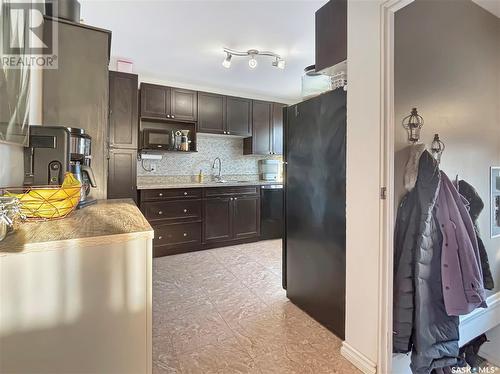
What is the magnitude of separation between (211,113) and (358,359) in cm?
347

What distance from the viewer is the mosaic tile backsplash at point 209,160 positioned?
13.1 feet

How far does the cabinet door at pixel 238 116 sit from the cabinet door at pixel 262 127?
0.11 meters

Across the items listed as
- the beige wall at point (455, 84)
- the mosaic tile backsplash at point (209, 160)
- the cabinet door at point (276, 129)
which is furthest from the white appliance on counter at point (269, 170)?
the beige wall at point (455, 84)

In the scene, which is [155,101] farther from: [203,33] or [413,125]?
[413,125]

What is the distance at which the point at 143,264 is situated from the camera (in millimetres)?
902

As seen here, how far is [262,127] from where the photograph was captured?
14.4 ft

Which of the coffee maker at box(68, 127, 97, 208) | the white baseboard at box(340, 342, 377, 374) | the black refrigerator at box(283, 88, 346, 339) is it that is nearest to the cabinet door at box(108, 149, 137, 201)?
the coffee maker at box(68, 127, 97, 208)

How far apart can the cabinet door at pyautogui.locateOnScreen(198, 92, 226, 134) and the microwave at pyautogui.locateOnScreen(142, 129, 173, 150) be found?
49cm

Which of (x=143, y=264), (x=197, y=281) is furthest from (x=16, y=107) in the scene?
(x=197, y=281)

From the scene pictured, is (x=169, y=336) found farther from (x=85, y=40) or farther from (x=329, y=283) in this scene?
(x=85, y=40)

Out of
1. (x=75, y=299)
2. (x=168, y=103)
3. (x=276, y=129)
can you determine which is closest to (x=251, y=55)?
(x=168, y=103)

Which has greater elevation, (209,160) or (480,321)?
(209,160)

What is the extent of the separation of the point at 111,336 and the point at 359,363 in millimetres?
1339

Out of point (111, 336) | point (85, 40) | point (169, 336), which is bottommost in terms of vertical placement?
point (169, 336)
